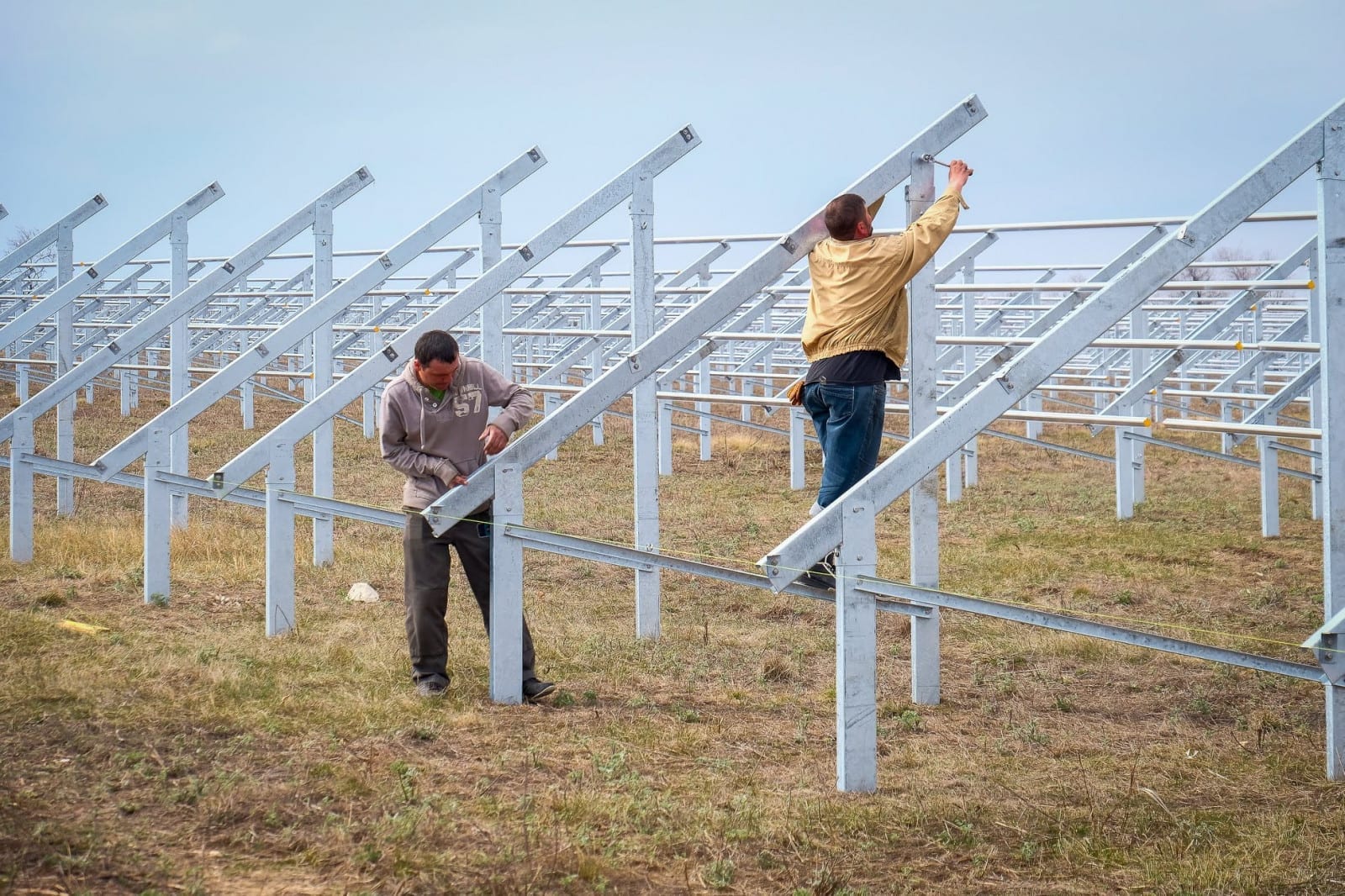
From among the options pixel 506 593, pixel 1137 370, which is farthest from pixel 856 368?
pixel 1137 370

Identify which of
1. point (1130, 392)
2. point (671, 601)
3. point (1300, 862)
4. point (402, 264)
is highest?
point (402, 264)

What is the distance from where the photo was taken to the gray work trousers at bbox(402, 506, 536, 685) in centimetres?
508

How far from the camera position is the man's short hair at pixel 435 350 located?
4.97 meters

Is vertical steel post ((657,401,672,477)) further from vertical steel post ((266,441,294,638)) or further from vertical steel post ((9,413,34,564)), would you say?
vertical steel post ((266,441,294,638))

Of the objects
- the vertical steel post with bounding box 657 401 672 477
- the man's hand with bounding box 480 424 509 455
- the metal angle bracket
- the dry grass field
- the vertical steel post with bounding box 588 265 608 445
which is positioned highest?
the vertical steel post with bounding box 588 265 608 445

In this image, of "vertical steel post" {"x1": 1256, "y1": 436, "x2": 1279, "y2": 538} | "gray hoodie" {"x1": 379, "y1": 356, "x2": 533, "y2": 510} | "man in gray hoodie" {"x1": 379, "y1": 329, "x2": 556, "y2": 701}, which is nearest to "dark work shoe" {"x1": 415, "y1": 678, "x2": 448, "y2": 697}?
"man in gray hoodie" {"x1": 379, "y1": 329, "x2": 556, "y2": 701}

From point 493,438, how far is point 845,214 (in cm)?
153

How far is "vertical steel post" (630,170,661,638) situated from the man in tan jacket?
1342 millimetres

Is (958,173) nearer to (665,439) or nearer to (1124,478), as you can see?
(1124,478)

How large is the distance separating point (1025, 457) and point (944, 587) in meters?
9.31

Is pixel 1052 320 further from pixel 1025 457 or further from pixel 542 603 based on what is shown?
pixel 1025 457

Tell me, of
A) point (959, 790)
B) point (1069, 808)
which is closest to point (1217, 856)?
point (1069, 808)

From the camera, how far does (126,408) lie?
65.4ft

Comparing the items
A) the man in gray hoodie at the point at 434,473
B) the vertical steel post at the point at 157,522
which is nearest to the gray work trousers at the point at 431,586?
the man in gray hoodie at the point at 434,473
